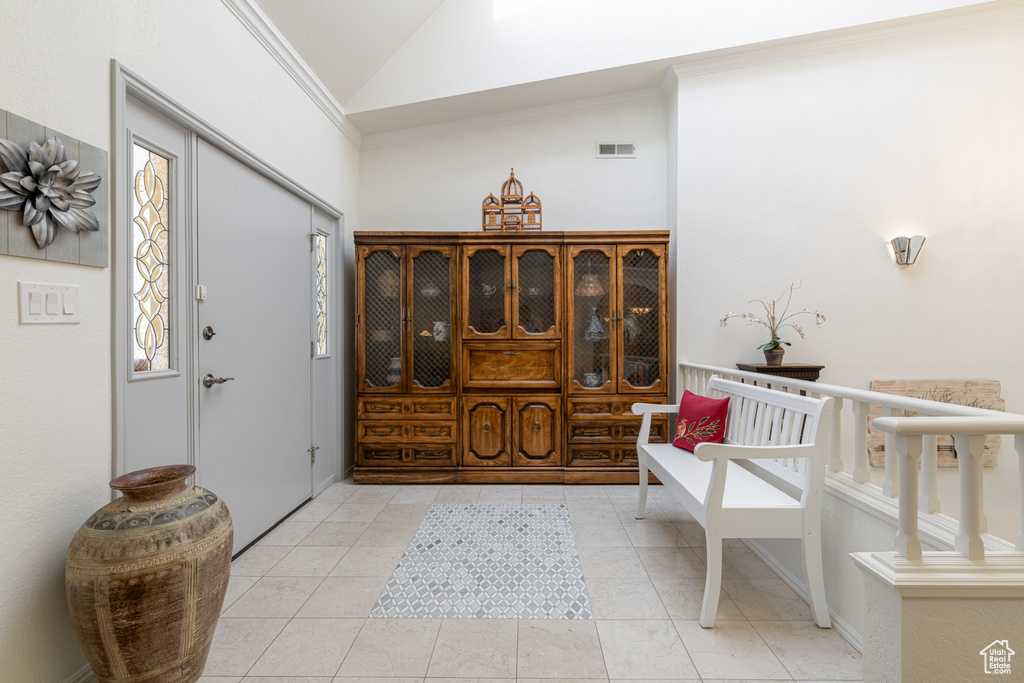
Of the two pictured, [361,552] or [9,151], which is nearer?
[9,151]

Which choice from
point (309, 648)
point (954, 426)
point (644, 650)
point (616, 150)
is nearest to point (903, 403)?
point (954, 426)

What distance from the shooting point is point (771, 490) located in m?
1.97

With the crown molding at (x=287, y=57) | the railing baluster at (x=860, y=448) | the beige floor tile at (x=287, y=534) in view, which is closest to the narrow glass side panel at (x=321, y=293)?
the crown molding at (x=287, y=57)

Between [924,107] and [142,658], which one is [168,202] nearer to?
[142,658]

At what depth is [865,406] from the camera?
70.0 inches

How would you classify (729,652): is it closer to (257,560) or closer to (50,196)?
(257,560)

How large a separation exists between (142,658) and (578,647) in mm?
1350

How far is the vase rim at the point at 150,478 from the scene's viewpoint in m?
1.34

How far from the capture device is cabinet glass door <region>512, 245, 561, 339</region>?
11.3ft

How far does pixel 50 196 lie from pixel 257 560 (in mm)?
1789

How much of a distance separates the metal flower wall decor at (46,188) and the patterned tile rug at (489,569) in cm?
173

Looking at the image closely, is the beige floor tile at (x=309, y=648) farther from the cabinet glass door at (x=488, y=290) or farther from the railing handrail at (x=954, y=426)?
the cabinet glass door at (x=488, y=290)

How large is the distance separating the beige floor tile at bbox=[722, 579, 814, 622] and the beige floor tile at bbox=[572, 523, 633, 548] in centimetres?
54

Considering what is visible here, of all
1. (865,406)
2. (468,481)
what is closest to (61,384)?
(468,481)
